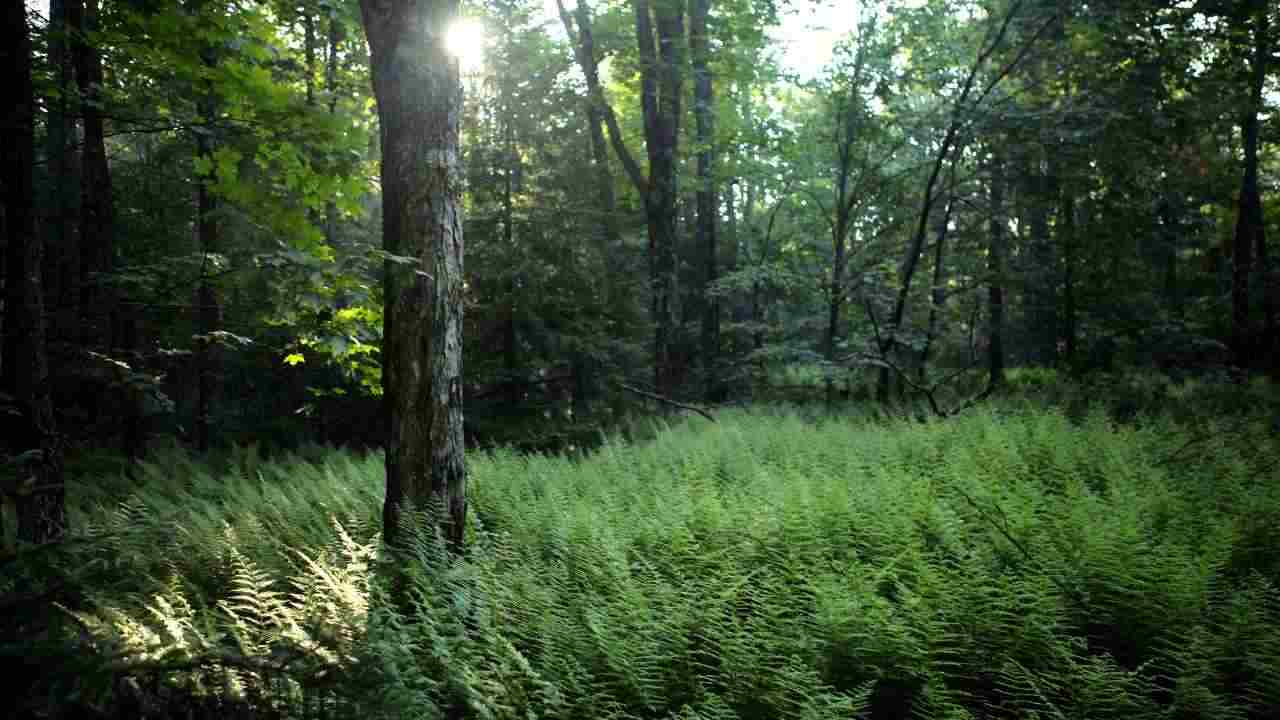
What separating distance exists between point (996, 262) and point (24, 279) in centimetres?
1683

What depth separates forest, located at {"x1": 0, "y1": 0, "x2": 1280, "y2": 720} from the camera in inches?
128

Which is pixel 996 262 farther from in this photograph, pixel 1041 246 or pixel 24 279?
pixel 24 279

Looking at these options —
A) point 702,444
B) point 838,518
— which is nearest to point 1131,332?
point 702,444

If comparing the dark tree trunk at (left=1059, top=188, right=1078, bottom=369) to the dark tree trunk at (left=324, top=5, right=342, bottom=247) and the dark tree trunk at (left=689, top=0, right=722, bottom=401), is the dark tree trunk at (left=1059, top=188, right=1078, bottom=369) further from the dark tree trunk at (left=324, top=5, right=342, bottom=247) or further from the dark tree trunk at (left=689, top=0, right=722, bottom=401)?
the dark tree trunk at (left=324, top=5, right=342, bottom=247)

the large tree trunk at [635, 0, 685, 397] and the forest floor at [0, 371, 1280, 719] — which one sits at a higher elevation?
the large tree trunk at [635, 0, 685, 397]

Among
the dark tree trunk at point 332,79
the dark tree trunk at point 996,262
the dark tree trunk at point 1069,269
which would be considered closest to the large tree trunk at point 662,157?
the dark tree trunk at point 332,79

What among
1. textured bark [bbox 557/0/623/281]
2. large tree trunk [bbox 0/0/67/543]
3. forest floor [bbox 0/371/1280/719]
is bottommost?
forest floor [bbox 0/371/1280/719]

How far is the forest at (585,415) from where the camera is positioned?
3.26m

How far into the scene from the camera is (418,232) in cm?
465

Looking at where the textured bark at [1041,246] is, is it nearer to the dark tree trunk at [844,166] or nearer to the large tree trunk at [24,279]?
the dark tree trunk at [844,166]

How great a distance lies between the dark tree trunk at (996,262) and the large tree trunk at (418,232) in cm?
1152

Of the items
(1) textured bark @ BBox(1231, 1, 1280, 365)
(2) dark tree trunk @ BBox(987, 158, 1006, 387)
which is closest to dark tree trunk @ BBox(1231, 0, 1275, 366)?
(1) textured bark @ BBox(1231, 1, 1280, 365)

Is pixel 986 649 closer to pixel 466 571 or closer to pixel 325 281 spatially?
pixel 466 571

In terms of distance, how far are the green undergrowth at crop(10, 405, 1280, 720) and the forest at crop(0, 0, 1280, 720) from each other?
4cm
